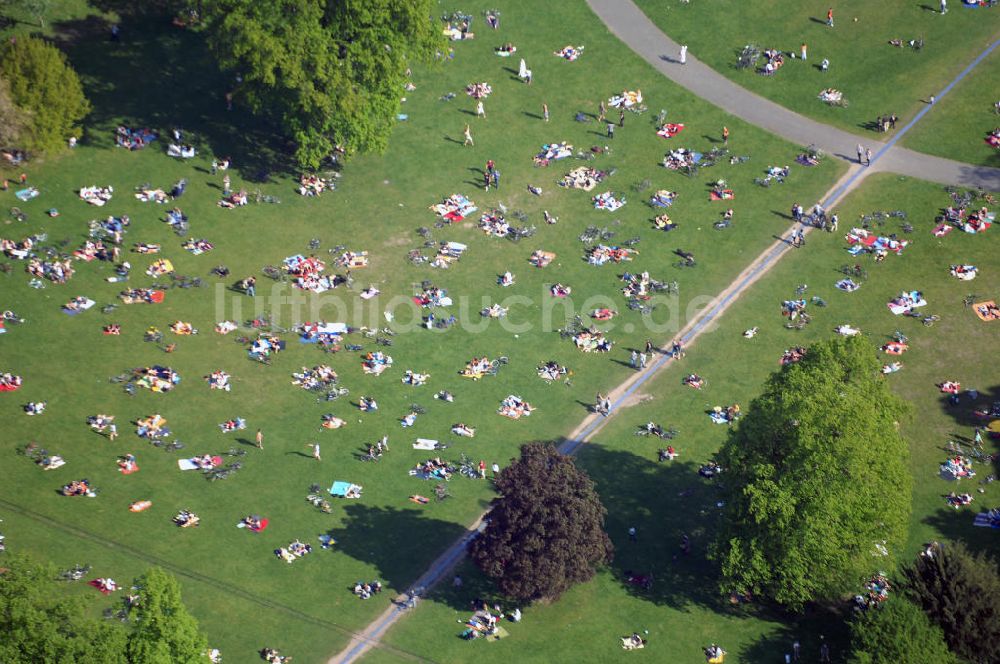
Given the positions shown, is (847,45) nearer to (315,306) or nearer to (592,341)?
(592,341)

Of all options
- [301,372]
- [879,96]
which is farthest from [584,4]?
[301,372]

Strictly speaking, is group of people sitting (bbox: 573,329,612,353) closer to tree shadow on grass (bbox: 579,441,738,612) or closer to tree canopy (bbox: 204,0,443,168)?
tree shadow on grass (bbox: 579,441,738,612)

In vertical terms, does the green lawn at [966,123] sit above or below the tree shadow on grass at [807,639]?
above

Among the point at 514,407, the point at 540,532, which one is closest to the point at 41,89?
the point at 514,407

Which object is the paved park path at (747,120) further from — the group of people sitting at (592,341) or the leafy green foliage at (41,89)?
the leafy green foliage at (41,89)

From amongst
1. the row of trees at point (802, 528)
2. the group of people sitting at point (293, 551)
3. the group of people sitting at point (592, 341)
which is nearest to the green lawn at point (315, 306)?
the group of people sitting at point (293, 551)

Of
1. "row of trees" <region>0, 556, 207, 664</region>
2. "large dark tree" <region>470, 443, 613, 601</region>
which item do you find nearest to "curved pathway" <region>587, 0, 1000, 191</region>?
"large dark tree" <region>470, 443, 613, 601</region>

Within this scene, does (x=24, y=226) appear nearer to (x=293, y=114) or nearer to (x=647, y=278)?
(x=293, y=114)
